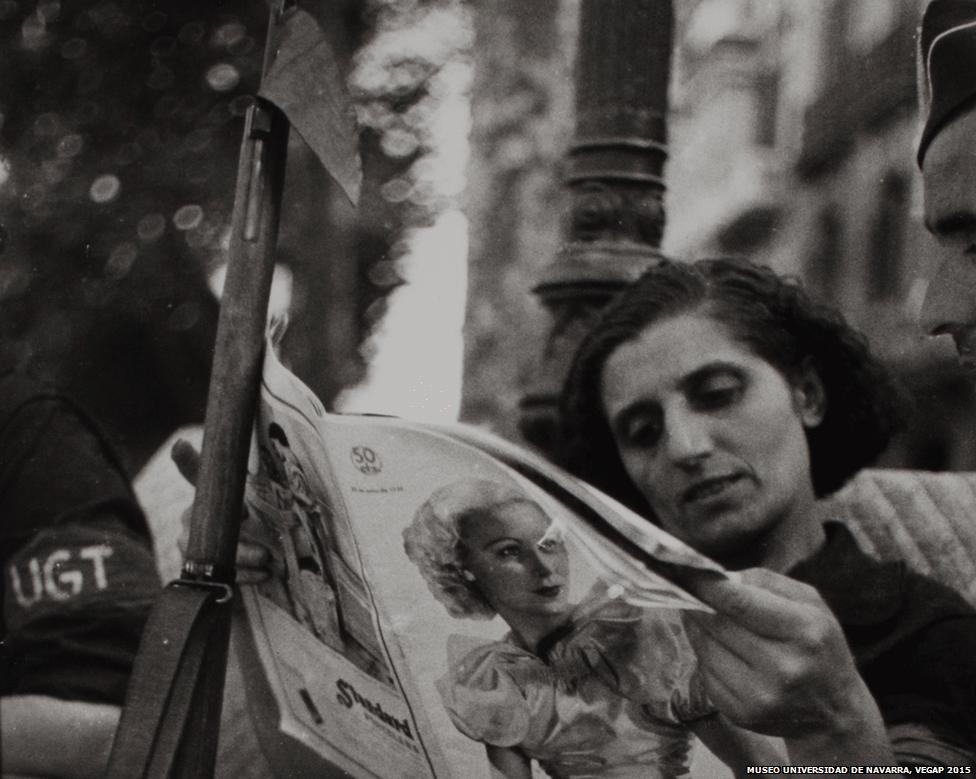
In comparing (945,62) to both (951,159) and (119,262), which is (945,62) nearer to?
(951,159)

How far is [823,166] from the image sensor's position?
178 centimetres

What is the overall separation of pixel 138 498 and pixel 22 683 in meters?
0.31

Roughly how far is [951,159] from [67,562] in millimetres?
1242

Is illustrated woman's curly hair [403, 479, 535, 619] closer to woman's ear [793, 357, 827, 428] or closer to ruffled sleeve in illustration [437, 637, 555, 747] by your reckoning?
→ ruffled sleeve in illustration [437, 637, 555, 747]

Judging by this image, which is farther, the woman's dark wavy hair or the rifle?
the woman's dark wavy hair

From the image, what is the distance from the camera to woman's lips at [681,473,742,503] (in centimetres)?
149

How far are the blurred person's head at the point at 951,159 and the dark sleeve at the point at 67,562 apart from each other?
3.62ft

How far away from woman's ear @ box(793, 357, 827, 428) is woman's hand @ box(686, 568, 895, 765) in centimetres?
31

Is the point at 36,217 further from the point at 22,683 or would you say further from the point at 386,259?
the point at 22,683

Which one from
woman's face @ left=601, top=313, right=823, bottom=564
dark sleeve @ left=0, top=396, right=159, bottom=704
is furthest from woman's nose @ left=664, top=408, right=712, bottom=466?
dark sleeve @ left=0, top=396, right=159, bottom=704

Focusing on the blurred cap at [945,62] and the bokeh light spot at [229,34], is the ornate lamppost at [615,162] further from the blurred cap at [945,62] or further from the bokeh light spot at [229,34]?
the bokeh light spot at [229,34]

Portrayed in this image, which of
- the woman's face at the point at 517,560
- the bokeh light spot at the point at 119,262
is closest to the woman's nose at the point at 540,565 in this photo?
the woman's face at the point at 517,560

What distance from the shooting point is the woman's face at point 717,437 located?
1494 millimetres

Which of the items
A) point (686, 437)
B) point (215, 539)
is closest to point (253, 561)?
point (215, 539)
